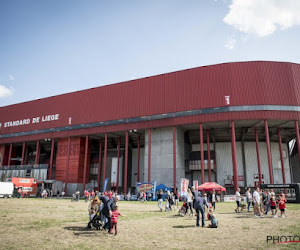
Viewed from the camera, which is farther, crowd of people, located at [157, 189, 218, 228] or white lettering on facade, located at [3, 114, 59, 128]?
white lettering on facade, located at [3, 114, 59, 128]

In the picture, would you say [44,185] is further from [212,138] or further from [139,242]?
[139,242]

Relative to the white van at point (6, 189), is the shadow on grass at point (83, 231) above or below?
below

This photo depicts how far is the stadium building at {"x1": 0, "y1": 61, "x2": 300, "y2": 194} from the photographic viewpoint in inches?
1530

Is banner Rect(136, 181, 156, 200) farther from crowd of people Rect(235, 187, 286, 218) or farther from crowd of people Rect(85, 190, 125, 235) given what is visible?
crowd of people Rect(85, 190, 125, 235)

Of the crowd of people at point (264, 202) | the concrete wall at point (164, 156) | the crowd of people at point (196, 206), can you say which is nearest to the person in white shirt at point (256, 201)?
the crowd of people at point (264, 202)

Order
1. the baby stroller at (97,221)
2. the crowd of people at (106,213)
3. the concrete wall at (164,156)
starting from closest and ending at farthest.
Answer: the crowd of people at (106,213), the baby stroller at (97,221), the concrete wall at (164,156)

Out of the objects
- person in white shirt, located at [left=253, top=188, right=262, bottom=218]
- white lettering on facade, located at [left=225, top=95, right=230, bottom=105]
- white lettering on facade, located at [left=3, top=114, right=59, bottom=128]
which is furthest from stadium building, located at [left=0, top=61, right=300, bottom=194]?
person in white shirt, located at [left=253, top=188, right=262, bottom=218]

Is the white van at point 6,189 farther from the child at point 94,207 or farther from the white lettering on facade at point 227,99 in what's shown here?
the white lettering on facade at point 227,99

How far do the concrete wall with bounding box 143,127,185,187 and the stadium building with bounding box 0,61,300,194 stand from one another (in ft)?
0.57

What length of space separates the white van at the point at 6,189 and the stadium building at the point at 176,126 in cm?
1169

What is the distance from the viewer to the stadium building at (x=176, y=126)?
38.8 meters

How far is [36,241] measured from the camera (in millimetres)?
8195

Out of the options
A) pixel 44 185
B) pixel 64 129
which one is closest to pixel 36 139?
pixel 64 129

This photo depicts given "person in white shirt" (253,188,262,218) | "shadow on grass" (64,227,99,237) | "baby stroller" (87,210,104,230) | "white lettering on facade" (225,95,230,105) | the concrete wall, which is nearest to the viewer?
"shadow on grass" (64,227,99,237)
